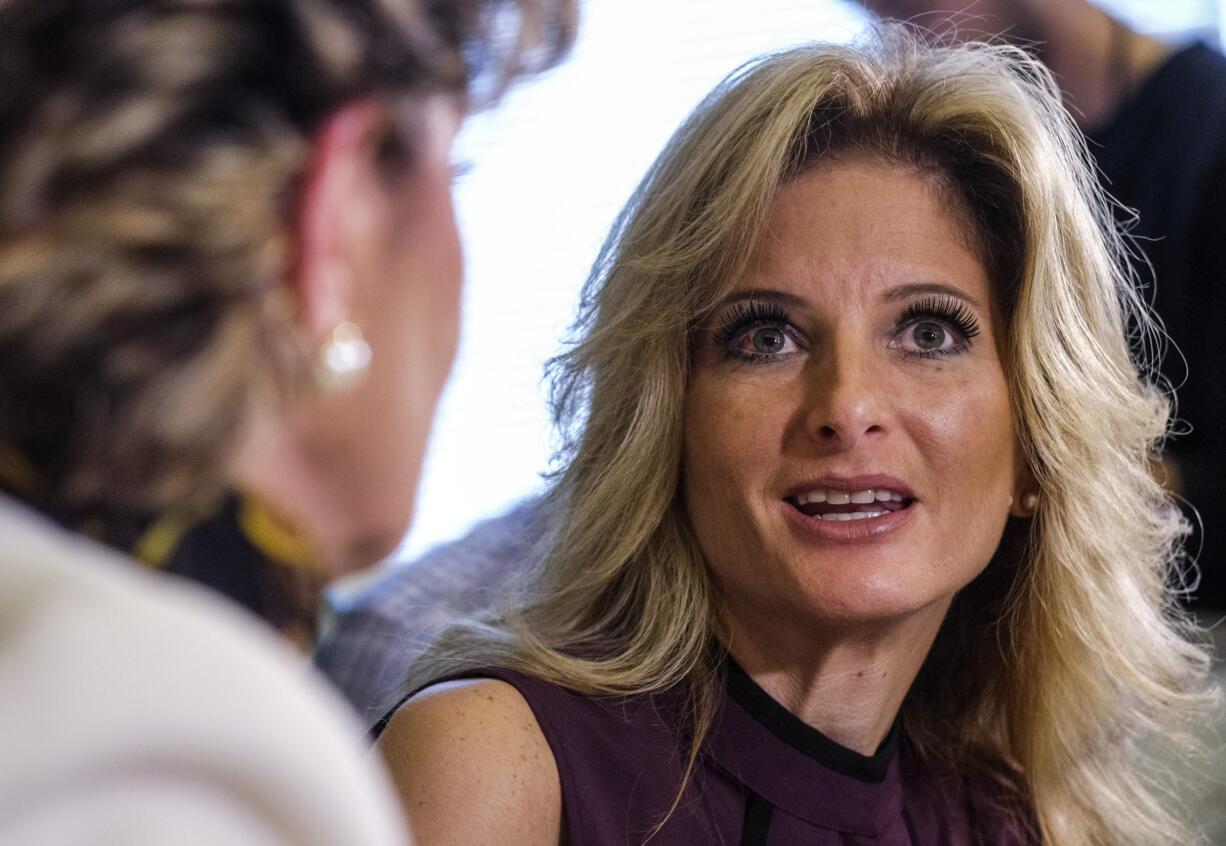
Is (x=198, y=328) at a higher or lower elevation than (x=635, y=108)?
higher

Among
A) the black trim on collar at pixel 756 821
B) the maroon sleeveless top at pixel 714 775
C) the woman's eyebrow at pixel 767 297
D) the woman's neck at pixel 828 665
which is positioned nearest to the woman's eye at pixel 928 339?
the woman's eyebrow at pixel 767 297

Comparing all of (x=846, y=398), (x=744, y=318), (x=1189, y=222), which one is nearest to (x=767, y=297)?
(x=744, y=318)

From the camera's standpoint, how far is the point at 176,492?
1.87ft

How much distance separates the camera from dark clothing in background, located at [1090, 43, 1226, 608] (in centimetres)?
210

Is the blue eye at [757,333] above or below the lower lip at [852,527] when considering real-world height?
above

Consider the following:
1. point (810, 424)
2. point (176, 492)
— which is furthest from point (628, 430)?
point (176, 492)

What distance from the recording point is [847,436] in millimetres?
1486

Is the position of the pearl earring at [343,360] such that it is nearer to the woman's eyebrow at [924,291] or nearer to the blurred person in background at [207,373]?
the blurred person in background at [207,373]

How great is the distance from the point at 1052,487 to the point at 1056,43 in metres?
0.83

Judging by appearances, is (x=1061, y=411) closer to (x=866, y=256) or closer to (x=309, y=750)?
(x=866, y=256)

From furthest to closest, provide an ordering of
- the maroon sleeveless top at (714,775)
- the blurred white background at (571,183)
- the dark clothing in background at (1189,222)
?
the dark clothing in background at (1189,222)
the blurred white background at (571,183)
the maroon sleeveless top at (714,775)

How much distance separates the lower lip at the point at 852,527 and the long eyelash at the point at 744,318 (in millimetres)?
222

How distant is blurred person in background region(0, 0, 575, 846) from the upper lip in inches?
36.0

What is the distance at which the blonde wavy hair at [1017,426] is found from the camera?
1641 mm
